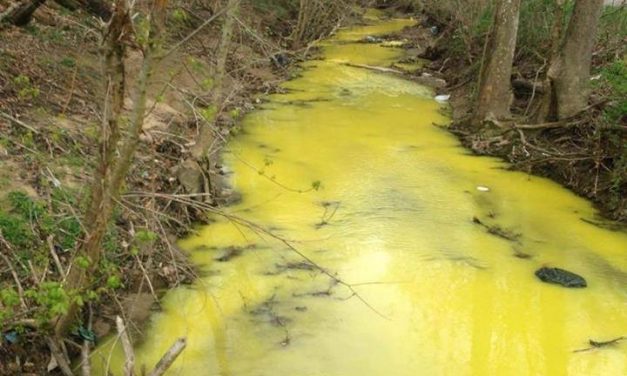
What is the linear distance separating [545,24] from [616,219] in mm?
5143

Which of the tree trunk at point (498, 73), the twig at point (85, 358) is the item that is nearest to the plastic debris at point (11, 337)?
the twig at point (85, 358)

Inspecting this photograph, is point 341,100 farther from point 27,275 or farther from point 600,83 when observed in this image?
point 27,275

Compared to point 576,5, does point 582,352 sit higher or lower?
lower

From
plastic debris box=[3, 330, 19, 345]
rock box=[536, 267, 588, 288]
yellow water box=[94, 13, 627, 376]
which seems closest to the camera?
plastic debris box=[3, 330, 19, 345]

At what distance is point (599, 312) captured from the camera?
17.2 feet

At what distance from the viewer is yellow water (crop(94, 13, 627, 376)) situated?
458cm

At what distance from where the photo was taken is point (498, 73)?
9.70 meters

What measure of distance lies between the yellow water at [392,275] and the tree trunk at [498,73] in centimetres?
94

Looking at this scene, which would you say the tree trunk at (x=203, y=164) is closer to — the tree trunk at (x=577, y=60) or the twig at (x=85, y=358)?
the twig at (x=85, y=358)

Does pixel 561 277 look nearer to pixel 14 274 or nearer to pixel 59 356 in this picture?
pixel 59 356

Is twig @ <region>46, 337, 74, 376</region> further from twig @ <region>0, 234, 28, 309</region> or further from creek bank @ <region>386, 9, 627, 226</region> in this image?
creek bank @ <region>386, 9, 627, 226</region>

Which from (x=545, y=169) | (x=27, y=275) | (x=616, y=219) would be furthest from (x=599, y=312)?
(x=27, y=275)

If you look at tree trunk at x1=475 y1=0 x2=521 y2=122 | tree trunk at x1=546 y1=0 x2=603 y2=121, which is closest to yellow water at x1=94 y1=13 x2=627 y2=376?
tree trunk at x1=475 y1=0 x2=521 y2=122

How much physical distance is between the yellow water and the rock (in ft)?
0.24
